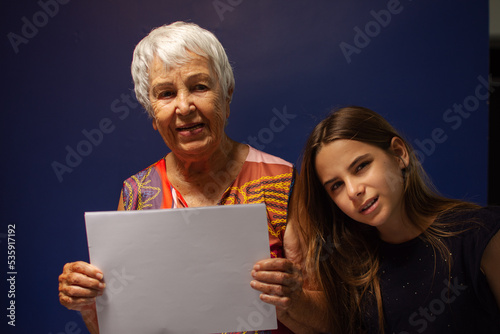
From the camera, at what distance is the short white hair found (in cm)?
115

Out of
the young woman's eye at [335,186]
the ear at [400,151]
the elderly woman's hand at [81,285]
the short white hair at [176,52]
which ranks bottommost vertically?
the elderly woman's hand at [81,285]

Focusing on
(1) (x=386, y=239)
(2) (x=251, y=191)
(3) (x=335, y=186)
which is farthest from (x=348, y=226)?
(2) (x=251, y=191)

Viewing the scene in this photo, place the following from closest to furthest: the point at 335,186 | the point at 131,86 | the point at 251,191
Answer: the point at 335,186, the point at 251,191, the point at 131,86

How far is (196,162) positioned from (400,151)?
0.64m

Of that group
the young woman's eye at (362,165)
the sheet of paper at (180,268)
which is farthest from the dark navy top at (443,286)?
the sheet of paper at (180,268)

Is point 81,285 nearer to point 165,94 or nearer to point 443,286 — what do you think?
point 165,94

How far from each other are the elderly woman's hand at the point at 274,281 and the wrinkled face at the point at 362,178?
25 cm

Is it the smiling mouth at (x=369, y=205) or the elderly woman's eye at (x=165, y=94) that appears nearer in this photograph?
the smiling mouth at (x=369, y=205)

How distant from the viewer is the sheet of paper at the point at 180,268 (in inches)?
Answer: 39.8

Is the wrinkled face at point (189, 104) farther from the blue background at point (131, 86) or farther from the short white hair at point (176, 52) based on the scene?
the blue background at point (131, 86)

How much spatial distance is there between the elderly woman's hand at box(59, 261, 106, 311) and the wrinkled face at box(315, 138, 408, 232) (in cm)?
67

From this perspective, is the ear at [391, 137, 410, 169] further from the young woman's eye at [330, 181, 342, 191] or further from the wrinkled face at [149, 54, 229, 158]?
the wrinkled face at [149, 54, 229, 158]

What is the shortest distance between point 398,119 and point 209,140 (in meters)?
0.97

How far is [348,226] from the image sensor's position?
1.29 metres
